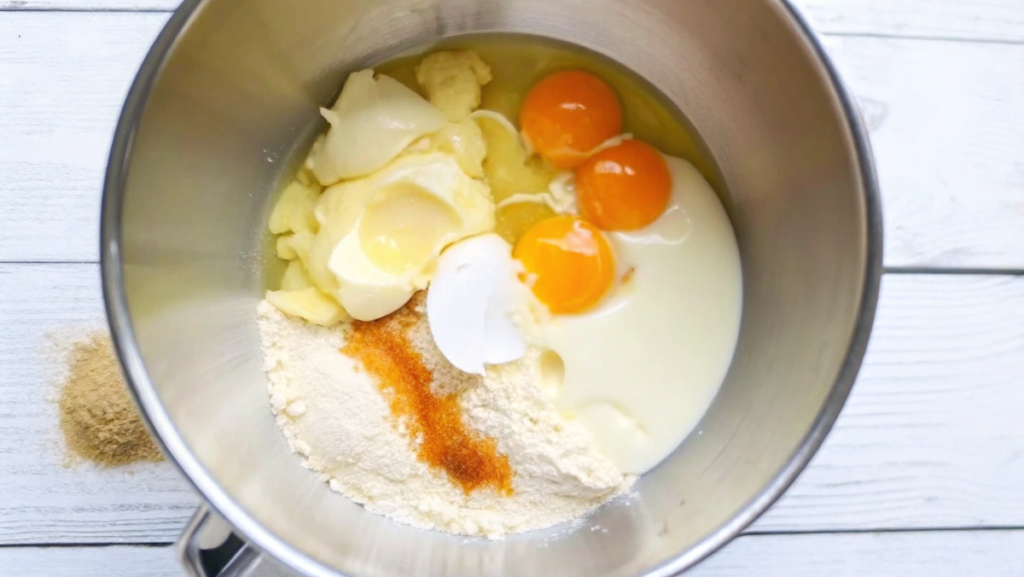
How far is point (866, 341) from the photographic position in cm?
100

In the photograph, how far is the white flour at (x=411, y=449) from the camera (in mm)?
1247

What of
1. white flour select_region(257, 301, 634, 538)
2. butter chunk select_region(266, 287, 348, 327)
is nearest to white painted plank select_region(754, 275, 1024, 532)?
white flour select_region(257, 301, 634, 538)

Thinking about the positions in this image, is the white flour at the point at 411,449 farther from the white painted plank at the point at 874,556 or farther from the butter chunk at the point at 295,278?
the white painted plank at the point at 874,556

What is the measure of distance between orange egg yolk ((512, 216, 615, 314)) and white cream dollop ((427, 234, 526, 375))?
42 millimetres

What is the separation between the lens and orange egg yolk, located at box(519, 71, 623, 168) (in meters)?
1.34

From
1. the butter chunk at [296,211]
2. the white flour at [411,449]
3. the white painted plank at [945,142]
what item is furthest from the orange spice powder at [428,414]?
the white painted plank at [945,142]

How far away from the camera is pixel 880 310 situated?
136 cm

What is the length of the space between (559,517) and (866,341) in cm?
60

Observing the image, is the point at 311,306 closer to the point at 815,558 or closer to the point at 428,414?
the point at 428,414

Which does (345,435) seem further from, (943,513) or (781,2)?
(943,513)

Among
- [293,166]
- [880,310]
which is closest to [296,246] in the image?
[293,166]

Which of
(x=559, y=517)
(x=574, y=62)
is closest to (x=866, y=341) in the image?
(x=559, y=517)

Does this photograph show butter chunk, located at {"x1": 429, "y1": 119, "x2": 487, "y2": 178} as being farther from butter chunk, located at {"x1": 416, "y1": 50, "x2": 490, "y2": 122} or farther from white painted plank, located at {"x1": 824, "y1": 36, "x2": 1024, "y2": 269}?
white painted plank, located at {"x1": 824, "y1": 36, "x2": 1024, "y2": 269}

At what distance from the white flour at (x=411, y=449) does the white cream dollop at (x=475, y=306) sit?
4 cm
